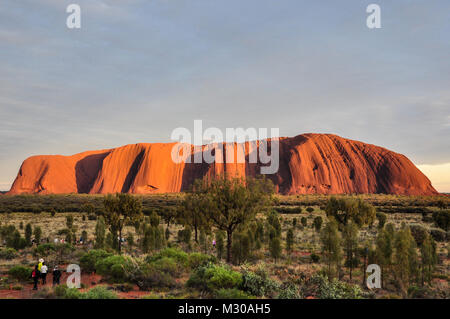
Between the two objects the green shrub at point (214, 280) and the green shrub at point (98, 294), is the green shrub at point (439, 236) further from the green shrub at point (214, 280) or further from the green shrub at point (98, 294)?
the green shrub at point (98, 294)

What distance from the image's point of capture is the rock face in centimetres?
11131

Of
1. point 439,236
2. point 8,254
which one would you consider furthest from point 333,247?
point 8,254

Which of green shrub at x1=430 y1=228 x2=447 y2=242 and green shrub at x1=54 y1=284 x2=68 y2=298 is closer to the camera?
green shrub at x1=54 y1=284 x2=68 y2=298

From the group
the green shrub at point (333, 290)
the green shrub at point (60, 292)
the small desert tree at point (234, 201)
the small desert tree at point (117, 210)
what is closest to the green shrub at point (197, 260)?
the small desert tree at point (234, 201)

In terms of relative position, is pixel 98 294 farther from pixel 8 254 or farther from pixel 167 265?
pixel 8 254

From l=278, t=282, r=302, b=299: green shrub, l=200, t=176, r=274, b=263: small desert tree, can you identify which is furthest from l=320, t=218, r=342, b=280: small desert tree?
l=200, t=176, r=274, b=263: small desert tree

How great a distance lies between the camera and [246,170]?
120m

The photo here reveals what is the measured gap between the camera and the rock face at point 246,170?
11131cm

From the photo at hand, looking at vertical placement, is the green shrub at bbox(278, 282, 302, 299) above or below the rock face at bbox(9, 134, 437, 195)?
below

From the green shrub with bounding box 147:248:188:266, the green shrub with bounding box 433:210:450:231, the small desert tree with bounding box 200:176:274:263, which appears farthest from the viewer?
the green shrub with bounding box 433:210:450:231

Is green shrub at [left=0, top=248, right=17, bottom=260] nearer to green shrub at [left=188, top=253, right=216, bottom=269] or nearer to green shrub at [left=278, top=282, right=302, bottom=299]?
green shrub at [left=188, top=253, right=216, bottom=269]

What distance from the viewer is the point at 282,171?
11519cm
